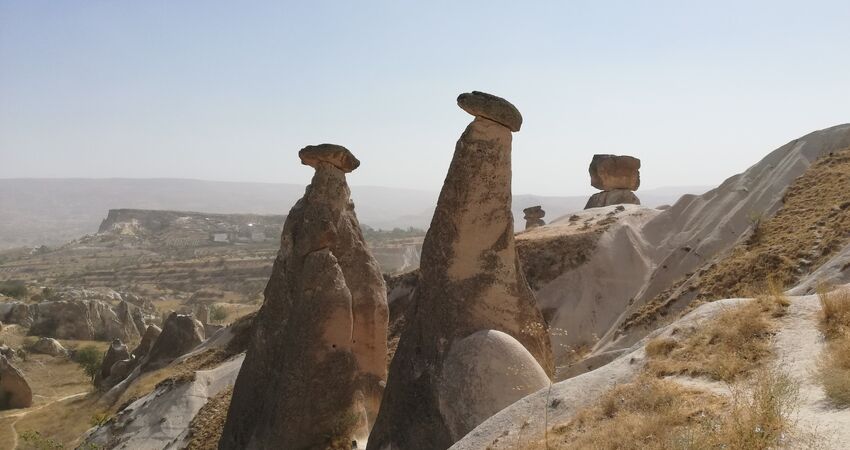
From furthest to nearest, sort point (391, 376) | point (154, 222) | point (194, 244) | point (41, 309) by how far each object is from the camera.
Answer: point (154, 222) < point (194, 244) < point (41, 309) < point (391, 376)

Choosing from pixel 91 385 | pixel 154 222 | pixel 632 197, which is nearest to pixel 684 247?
pixel 632 197

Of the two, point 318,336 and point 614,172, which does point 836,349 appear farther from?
point 614,172

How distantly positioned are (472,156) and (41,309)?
34196 millimetres

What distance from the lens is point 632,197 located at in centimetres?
3081

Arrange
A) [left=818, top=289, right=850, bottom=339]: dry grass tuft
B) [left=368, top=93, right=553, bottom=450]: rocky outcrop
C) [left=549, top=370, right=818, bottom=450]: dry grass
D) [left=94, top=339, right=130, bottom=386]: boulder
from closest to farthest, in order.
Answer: [left=549, top=370, right=818, bottom=450]: dry grass, [left=818, top=289, right=850, bottom=339]: dry grass tuft, [left=368, top=93, right=553, bottom=450]: rocky outcrop, [left=94, top=339, right=130, bottom=386]: boulder

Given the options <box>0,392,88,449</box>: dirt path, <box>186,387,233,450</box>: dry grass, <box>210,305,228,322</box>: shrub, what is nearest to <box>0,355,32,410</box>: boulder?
<box>0,392,88,449</box>: dirt path

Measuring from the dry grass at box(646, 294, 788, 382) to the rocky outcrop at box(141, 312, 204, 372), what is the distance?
57.9ft

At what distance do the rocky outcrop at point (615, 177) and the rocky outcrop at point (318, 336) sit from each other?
2144 cm

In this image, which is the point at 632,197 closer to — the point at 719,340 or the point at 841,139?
the point at 841,139

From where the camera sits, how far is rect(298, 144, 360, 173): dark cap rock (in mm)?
10141

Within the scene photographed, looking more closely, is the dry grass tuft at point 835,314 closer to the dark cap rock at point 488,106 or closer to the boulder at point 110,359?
the dark cap rock at point 488,106

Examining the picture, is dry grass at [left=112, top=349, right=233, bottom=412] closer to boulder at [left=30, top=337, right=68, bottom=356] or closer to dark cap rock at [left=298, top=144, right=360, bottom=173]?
dark cap rock at [left=298, top=144, right=360, bottom=173]

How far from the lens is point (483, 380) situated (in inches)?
287

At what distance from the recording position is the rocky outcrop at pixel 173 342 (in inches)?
829
